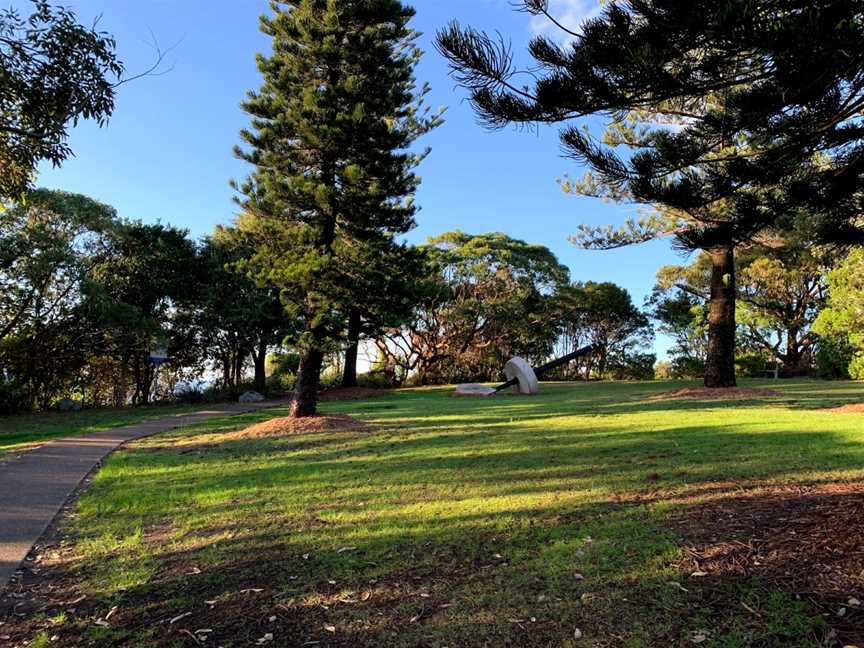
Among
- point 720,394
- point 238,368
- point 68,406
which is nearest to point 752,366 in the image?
point 720,394

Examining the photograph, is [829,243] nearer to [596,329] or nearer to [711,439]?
[711,439]

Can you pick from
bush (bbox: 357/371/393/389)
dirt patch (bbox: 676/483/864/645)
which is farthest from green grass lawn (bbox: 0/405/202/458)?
bush (bbox: 357/371/393/389)

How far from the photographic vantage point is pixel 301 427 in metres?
9.06

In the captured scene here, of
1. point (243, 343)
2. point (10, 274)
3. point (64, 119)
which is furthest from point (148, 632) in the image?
point (243, 343)

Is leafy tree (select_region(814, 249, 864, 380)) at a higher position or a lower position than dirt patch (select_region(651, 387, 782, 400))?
higher

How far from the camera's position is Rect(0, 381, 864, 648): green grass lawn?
7.80ft

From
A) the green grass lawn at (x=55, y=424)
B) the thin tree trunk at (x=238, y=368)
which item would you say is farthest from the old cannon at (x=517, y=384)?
the thin tree trunk at (x=238, y=368)

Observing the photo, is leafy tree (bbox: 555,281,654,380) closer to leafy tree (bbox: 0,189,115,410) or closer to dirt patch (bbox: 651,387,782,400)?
dirt patch (bbox: 651,387,782,400)

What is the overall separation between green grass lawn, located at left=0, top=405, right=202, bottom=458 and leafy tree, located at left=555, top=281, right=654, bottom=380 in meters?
17.8

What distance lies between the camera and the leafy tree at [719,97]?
2.36 metres

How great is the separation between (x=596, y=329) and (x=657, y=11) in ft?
81.5

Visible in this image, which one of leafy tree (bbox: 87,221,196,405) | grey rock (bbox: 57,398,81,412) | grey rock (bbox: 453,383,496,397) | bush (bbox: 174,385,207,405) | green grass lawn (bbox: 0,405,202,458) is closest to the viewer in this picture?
green grass lawn (bbox: 0,405,202,458)

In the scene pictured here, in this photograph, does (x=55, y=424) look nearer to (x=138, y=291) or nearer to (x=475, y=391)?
(x=138, y=291)

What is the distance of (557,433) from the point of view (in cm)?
760
